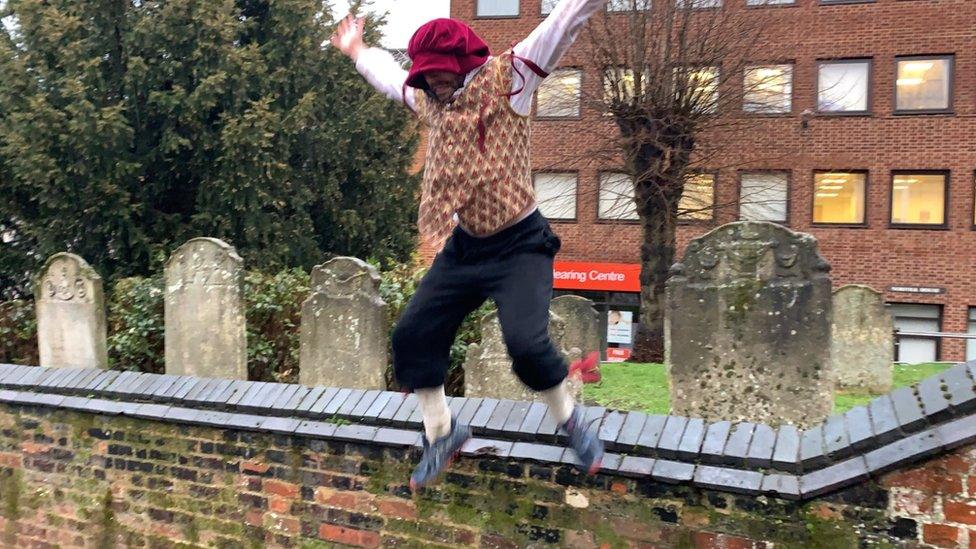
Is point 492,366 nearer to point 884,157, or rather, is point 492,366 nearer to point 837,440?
point 837,440

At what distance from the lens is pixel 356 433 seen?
392 centimetres

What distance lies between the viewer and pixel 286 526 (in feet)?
13.5

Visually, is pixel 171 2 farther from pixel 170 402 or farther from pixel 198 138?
pixel 170 402

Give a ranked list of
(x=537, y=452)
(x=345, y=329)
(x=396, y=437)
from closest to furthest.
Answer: (x=537, y=452), (x=396, y=437), (x=345, y=329)

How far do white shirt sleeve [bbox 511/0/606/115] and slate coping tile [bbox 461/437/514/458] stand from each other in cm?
172

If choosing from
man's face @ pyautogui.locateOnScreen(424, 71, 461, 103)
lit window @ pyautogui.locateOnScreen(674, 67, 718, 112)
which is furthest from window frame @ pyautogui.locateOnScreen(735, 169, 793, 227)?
man's face @ pyautogui.locateOnScreen(424, 71, 461, 103)

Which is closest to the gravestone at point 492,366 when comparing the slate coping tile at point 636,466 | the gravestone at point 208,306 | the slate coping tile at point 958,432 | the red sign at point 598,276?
the gravestone at point 208,306

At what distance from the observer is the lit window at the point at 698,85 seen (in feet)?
39.0

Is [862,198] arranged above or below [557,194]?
below

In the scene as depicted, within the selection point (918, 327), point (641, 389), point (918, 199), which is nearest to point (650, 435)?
point (641, 389)

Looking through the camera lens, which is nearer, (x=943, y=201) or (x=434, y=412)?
(x=434, y=412)

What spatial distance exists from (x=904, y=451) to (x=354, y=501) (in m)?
2.66

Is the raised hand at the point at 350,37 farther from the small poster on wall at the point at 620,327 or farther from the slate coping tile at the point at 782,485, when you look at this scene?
the small poster on wall at the point at 620,327

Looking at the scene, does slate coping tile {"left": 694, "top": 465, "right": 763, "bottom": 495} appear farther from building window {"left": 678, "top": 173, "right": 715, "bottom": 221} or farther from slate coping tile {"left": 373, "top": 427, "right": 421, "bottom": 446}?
building window {"left": 678, "top": 173, "right": 715, "bottom": 221}
